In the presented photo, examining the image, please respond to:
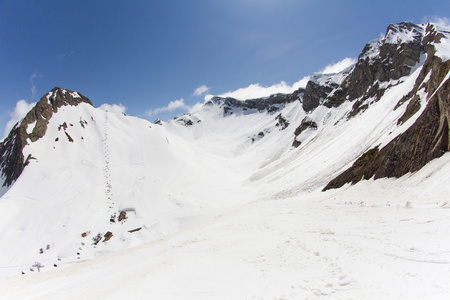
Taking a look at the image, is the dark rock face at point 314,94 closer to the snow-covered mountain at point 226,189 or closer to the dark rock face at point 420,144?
the snow-covered mountain at point 226,189

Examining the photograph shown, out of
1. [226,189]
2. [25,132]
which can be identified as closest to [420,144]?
[226,189]

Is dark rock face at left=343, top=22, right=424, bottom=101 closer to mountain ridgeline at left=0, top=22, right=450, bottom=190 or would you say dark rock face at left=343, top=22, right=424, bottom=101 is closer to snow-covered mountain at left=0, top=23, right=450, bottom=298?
mountain ridgeline at left=0, top=22, right=450, bottom=190

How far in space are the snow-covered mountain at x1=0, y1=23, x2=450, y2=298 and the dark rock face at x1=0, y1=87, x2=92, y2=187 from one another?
310 millimetres

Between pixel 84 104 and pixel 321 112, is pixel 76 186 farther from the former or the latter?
pixel 321 112

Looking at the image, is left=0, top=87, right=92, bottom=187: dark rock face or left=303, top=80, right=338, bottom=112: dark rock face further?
left=303, top=80, right=338, bottom=112: dark rock face

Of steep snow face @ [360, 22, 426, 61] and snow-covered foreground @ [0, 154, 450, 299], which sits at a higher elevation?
steep snow face @ [360, 22, 426, 61]

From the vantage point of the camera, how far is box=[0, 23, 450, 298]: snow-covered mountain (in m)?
9.88

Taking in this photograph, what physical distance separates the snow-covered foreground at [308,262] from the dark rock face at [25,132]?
137ft

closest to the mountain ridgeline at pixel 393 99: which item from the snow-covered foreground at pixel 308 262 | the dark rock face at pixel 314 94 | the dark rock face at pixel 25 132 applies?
the dark rock face at pixel 25 132

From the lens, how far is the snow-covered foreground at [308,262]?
632cm

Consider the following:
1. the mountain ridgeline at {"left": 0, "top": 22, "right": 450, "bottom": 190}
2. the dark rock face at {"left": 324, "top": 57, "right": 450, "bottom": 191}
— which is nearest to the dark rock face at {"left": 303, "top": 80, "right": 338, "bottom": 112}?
the mountain ridgeline at {"left": 0, "top": 22, "right": 450, "bottom": 190}

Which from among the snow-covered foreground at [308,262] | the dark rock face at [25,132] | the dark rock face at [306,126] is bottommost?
the snow-covered foreground at [308,262]

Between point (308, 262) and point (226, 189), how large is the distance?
39.1 meters

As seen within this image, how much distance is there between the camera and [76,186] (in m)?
38.6
